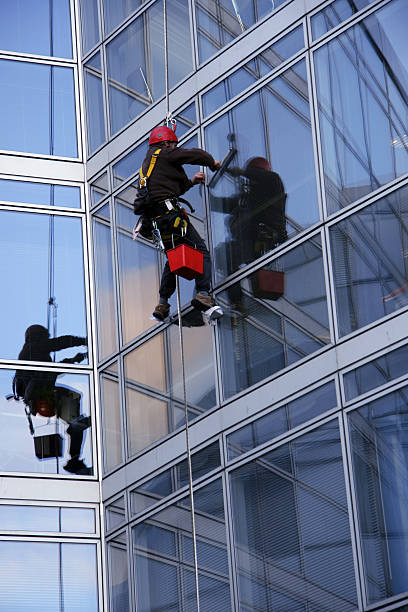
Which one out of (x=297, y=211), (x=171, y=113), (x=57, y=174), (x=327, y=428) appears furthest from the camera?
(x=57, y=174)

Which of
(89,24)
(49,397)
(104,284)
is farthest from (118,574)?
(89,24)

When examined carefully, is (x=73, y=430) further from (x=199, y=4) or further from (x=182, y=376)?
(x=199, y=4)

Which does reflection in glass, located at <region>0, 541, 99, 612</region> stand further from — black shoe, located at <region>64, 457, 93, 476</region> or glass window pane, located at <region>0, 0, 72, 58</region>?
glass window pane, located at <region>0, 0, 72, 58</region>

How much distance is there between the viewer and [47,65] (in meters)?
18.5

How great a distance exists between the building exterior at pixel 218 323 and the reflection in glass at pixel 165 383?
31 mm

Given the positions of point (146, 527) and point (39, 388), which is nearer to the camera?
point (146, 527)

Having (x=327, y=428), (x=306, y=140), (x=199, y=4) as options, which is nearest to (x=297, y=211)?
(x=306, y=140)

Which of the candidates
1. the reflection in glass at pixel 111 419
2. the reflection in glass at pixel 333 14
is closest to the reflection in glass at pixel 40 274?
the reflection in glass at pixel 111 419

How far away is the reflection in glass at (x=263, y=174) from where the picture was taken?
14328mm

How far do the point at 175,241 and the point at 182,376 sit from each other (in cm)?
163

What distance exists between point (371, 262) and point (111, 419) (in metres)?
4.61

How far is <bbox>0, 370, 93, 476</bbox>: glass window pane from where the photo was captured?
16203 millimetres

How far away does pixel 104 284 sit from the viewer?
56.0 feet

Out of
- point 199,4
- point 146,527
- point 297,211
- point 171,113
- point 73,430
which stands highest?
point 199,4
